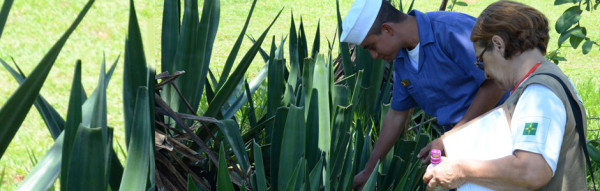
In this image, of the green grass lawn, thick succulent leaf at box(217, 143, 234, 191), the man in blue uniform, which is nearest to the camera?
thick succulent leaf at box(217, 143, 234, 191)

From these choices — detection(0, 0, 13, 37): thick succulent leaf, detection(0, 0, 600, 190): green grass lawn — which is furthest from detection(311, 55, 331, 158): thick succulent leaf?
detection(0, 0, 600, 190): green grass lawn

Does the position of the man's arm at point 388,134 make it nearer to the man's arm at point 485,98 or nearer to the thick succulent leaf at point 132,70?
the man's arm at point 485,98

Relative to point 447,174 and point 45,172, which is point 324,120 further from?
point 45,172

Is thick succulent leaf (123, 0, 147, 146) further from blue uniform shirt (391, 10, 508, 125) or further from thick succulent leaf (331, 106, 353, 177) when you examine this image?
blue uniform shirt (391, 10, 508, 125)

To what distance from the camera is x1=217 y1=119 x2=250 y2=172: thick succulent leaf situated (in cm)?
191

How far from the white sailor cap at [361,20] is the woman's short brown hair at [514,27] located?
2.27 ft

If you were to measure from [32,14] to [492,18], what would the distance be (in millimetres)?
6335

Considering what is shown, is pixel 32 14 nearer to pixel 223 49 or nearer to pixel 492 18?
pixel 223 49

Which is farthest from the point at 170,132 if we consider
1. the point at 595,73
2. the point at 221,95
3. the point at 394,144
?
the point at 595,73

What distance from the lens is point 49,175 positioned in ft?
4.44

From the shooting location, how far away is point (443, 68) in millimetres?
2455

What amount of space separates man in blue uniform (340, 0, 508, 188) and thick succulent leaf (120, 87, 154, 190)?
1.05 m

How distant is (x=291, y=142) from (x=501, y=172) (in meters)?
0.53

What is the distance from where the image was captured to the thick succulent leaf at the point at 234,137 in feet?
6.27
